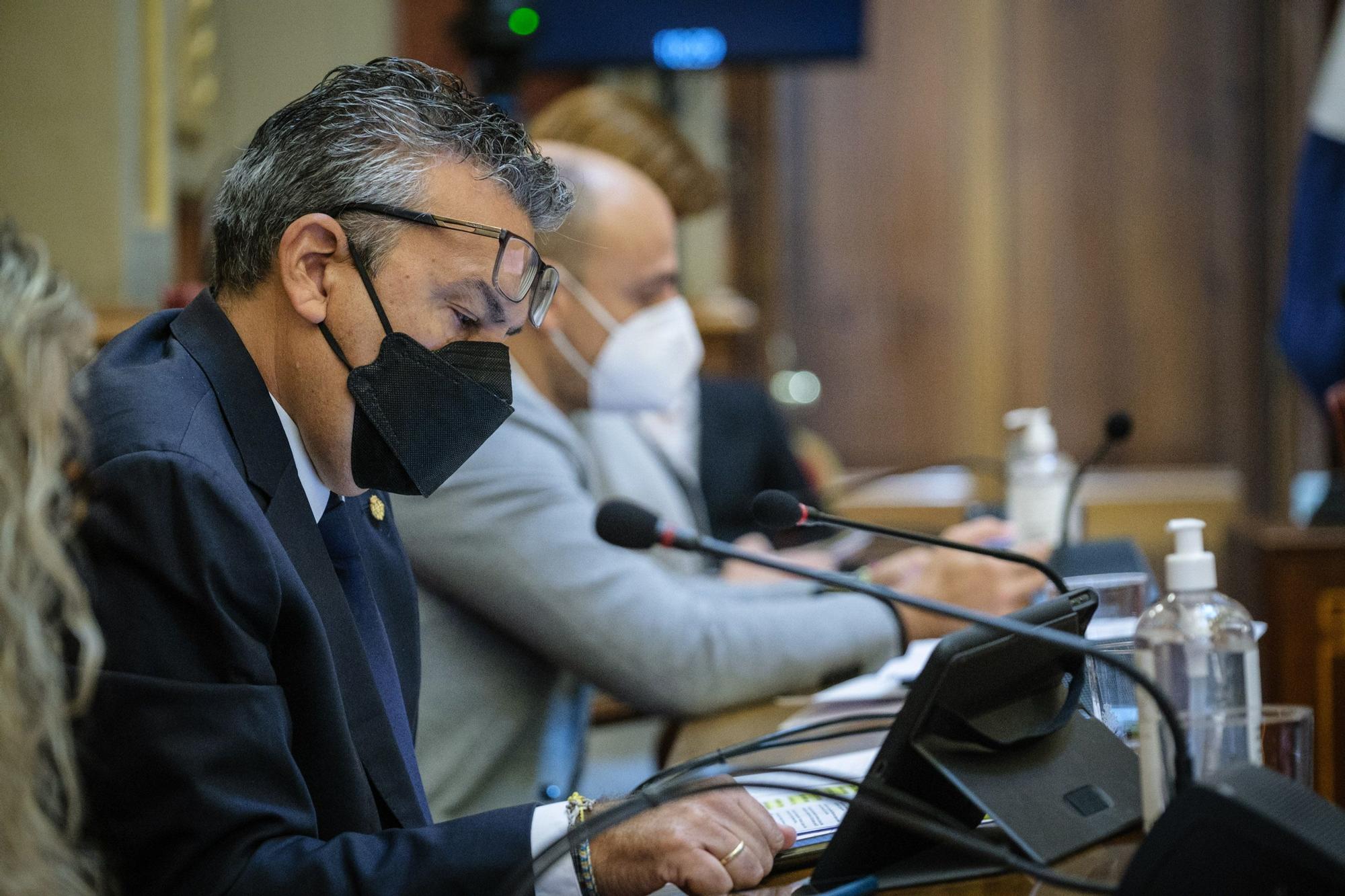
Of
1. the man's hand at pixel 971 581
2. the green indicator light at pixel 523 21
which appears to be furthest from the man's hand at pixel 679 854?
the green indicator light at pixel 523 21

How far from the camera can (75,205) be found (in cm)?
227

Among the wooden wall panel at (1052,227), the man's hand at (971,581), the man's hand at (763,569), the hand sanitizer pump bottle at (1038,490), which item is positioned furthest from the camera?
the wooden wall panel at (1052,227)

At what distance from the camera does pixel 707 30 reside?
338cm

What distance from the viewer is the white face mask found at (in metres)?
2.18

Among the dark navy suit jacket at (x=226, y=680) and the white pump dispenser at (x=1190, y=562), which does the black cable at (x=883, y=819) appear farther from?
the white pump dispenser at (x=1190, y=562)

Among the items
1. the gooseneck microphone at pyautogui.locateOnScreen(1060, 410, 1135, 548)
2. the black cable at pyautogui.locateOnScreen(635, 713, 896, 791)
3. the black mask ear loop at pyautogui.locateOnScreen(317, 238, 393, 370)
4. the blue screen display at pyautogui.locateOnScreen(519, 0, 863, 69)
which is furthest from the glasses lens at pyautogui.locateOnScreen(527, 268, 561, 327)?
the blue screen display at pyautogui.locateOnScreen(519, 0, 863, 69)

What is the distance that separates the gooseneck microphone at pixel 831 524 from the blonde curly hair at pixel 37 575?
60cm

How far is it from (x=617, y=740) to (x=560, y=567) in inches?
79.5

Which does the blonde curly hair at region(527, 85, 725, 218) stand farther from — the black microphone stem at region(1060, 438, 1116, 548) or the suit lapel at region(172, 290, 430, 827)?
the suit lapel at region(172, 290, 430, 827)

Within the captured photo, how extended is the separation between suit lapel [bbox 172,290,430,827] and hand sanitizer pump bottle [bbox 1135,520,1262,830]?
566mm

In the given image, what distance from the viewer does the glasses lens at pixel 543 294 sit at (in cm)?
117

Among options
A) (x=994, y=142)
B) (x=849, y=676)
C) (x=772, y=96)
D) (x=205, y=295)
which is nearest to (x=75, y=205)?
(x=205, y=295)

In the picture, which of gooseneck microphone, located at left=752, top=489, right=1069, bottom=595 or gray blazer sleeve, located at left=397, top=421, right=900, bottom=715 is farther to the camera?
gray blazer sleeve, located at left=397, top=421, right=900, bottom=715

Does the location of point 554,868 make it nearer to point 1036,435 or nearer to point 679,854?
point 679,854
